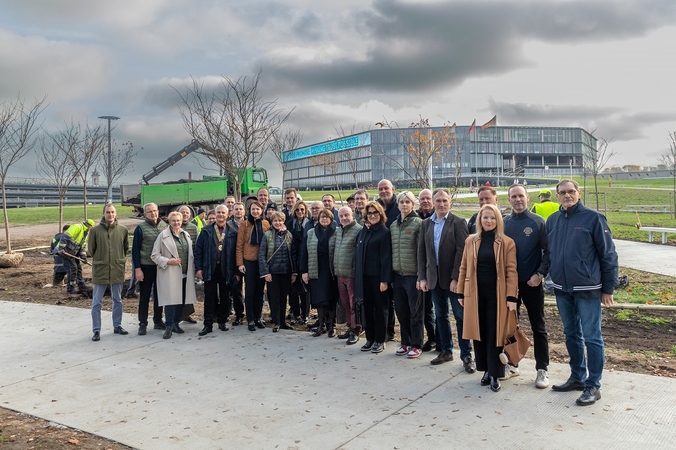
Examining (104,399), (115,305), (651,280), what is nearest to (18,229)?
(115,305)

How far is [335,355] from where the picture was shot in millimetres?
6402

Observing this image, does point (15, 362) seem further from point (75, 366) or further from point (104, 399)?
point (104, 399)

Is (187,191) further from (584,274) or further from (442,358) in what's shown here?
(584,274)

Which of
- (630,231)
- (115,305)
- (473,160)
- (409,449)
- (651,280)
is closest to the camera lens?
(409,449)

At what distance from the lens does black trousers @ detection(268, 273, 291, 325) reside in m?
7.72

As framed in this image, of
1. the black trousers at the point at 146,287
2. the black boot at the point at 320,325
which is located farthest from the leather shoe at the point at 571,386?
the black trousers at the point at 146,287

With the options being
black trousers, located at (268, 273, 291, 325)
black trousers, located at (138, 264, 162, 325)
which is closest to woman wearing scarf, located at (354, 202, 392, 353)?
black trousers, located at (268, 273, 291, 325)

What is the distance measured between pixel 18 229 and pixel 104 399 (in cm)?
2793

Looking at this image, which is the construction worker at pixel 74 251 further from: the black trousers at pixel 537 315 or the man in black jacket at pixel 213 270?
the black trousers at pixel 537 315

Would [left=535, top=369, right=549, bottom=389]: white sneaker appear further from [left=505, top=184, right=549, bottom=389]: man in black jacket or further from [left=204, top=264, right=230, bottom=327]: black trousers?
[left=204, top=264, right=230, bottom=327]: black trousers

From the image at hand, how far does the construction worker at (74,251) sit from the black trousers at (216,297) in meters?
4.60

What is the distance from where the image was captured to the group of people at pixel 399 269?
15.9 ft

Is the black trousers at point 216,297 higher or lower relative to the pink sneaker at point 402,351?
higher

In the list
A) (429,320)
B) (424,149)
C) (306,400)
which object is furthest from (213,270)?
(424,149)
